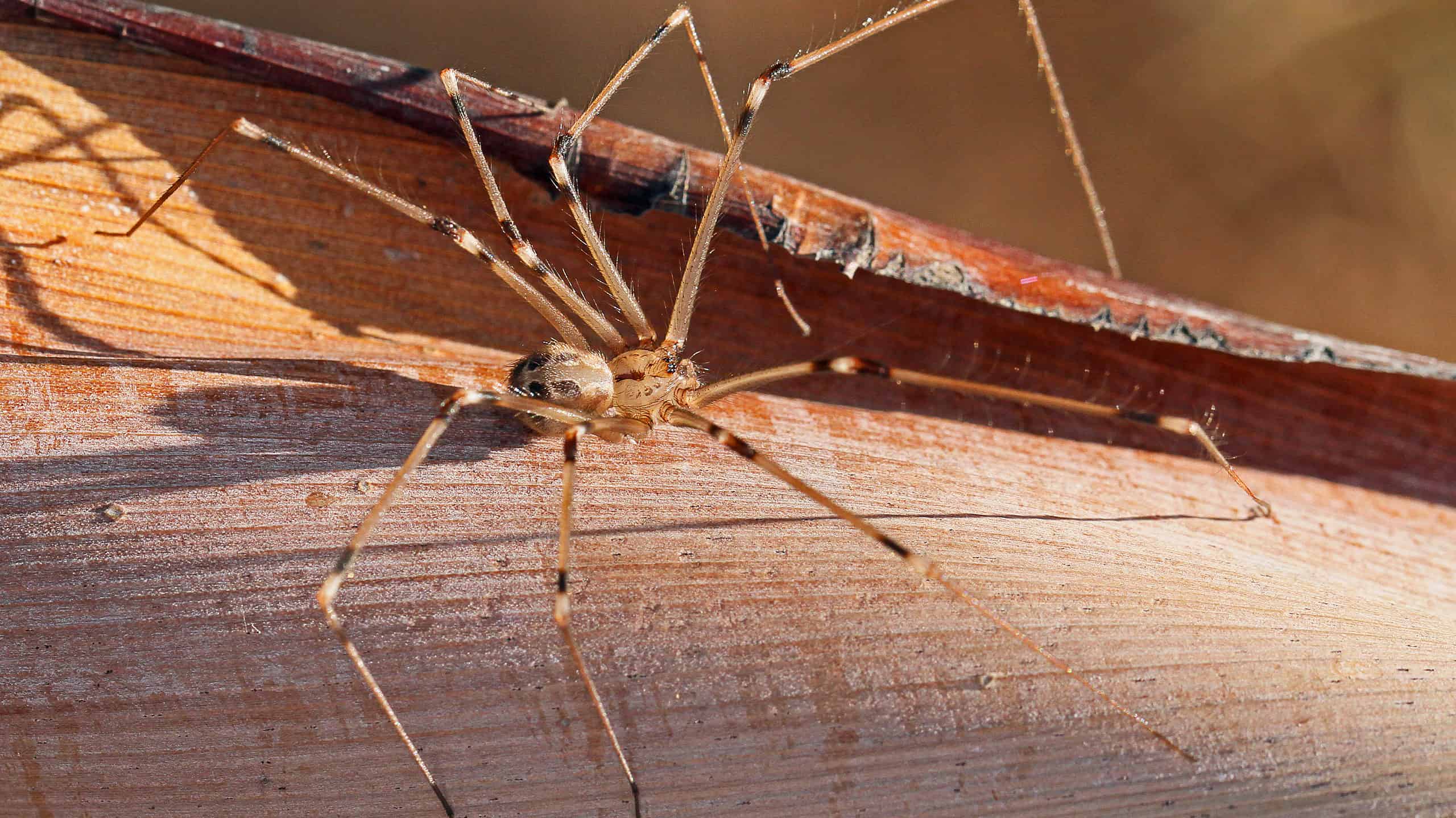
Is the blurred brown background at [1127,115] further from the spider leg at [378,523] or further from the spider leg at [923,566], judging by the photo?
the spider leg at [923,566]

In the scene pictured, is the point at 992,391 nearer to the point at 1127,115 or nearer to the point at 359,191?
the point at 359,191

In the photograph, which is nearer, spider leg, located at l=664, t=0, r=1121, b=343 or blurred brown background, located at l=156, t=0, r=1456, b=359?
spider leg, located at l=664, t=0, r=1121, b=343

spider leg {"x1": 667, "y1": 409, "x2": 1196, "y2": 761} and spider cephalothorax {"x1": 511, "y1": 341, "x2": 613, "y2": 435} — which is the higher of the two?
spider cephalothorax {"x1": 511, "y1": 341, "x2": 613, "y2": 435}

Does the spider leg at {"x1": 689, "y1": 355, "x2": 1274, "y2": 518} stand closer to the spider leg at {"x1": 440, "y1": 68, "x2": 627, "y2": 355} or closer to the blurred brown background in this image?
the spider leg at {"x1": 440, "y1": 68, "x2": 627, "y2": 355}

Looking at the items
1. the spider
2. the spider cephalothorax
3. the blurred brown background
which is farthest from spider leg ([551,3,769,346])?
the blurred brown background

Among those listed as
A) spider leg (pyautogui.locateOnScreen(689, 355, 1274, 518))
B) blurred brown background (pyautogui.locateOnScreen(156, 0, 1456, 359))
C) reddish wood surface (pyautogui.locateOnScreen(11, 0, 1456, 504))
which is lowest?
spider leg (pyautogui.locateOnScreen(689, 355, 1274, 518))

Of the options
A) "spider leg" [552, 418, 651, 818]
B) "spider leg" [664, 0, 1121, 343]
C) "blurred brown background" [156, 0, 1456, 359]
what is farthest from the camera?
"blurred brown background" [156, 0, 1456, 359]
